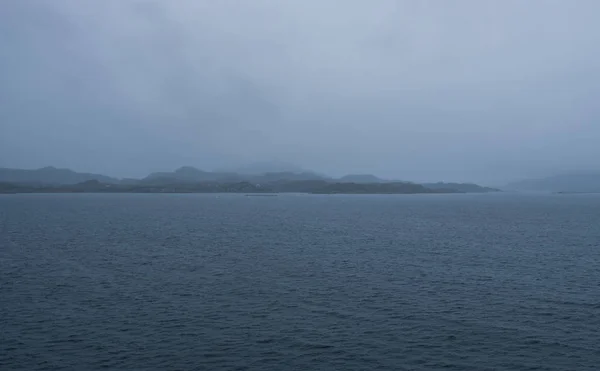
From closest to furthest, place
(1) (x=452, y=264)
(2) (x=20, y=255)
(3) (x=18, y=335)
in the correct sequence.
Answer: (3) (x=18, y=335) → (1) (x=452, y=264) → (2) (x=20, y=255)

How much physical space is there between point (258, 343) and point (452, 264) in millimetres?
35082

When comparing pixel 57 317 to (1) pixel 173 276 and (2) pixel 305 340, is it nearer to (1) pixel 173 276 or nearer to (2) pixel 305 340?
(1) pixel 173 276

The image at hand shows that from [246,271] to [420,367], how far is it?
2923 centimetres

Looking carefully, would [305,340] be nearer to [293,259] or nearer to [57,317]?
[57,317]

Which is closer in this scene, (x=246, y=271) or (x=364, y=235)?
(x=246, y=271)

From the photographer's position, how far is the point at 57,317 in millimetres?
36438

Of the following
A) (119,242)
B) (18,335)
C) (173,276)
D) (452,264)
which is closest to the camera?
(18,335)

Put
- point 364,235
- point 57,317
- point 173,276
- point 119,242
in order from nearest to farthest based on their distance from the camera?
point 57,317 → point 173,276 → point 119,242 → point 364,235

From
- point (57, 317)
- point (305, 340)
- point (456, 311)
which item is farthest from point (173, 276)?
point (456, 311)

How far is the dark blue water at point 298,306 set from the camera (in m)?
29.6

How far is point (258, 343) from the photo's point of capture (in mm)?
31953

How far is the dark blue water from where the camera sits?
Answer: 2964 cm

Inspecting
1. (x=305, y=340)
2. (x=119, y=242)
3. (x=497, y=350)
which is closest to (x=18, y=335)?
(x=305, y=340)

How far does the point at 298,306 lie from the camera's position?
131ft
